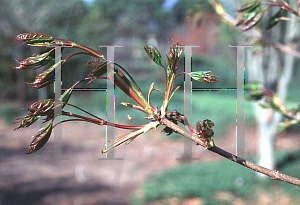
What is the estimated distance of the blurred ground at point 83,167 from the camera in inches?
119

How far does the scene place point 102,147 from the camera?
479 cm

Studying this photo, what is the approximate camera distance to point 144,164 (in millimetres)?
4078

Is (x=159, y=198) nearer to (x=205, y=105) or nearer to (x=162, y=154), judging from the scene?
(x=162, y=154)

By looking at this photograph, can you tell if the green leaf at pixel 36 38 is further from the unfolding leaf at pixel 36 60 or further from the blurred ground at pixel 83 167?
the blurred ground at pixel 83 167

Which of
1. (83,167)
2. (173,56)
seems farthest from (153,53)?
(83,167)

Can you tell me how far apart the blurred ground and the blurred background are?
0.01 metres

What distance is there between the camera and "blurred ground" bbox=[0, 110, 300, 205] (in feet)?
9.89

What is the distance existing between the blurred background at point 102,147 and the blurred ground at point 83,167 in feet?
0.04

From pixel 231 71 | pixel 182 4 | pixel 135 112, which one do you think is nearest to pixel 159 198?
pixel 135 112

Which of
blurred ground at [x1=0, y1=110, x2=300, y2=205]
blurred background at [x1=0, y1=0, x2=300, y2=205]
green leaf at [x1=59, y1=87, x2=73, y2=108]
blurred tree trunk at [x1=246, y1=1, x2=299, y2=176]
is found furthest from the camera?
blurred ground at [x1=0, y1=110, x2=300, y2=205]

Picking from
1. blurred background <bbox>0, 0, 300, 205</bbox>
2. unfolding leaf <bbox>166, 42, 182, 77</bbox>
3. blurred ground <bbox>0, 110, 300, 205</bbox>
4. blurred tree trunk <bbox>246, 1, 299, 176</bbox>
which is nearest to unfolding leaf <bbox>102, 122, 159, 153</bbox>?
unfolding leaf <bbox>166, 42, 182, 77</bbox>

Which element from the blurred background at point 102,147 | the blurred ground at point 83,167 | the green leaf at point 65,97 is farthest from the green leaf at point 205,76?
the blurred ground at point 83,167

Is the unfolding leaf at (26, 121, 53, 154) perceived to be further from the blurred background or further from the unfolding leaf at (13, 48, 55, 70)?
the blurred background

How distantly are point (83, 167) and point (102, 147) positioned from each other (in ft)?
3.02
